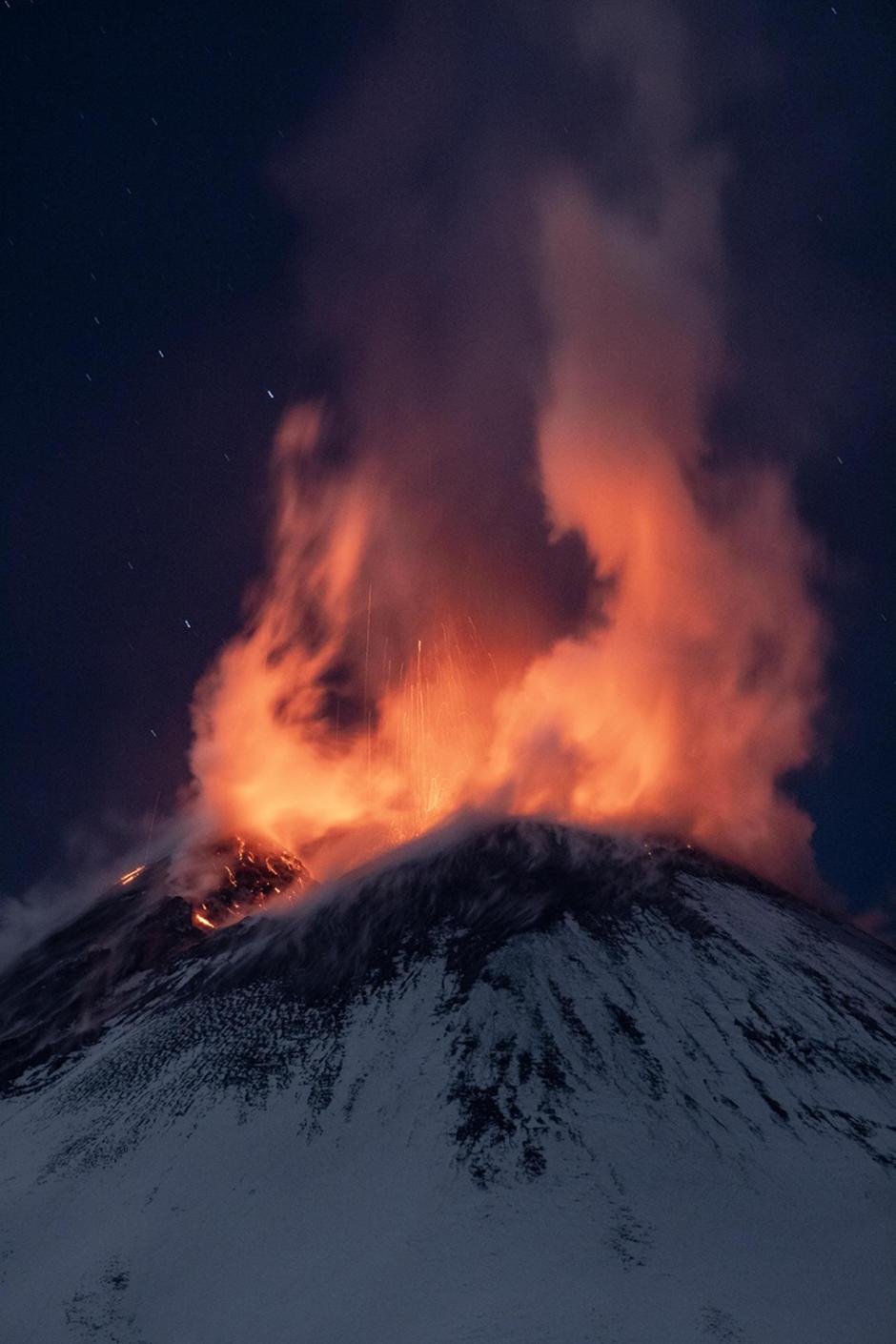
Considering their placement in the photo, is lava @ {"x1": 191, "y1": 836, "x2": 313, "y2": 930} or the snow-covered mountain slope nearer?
the snow-covered mountain slope

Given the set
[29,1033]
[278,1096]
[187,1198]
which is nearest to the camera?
[187,1198]

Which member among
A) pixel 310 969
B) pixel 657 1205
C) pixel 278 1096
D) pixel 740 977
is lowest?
pixel 278 1096

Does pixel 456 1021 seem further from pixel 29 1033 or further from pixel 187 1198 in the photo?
pixel 29 1033

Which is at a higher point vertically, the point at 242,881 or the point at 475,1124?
the point at 242,881

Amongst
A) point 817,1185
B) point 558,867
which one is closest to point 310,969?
point 558,867

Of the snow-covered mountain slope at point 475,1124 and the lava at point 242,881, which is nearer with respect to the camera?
the snow-covered mountain slope at point 475,1124

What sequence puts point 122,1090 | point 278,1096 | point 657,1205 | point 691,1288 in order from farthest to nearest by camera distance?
point 122,1090 → point 278,1096 → point 657,1205 → point 691,1288

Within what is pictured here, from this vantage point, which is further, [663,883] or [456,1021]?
[663,883]

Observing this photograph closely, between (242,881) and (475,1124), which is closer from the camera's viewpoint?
(475,1124)
